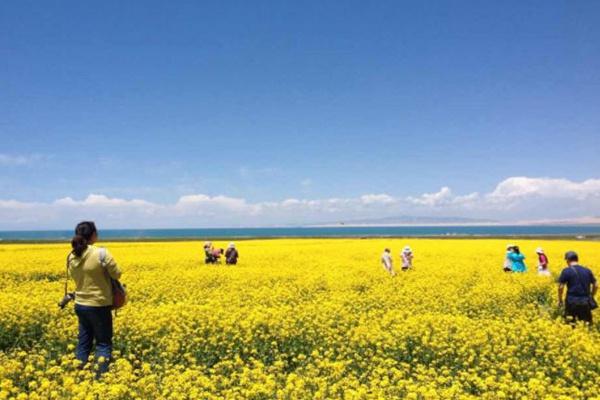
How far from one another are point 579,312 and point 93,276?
938cm

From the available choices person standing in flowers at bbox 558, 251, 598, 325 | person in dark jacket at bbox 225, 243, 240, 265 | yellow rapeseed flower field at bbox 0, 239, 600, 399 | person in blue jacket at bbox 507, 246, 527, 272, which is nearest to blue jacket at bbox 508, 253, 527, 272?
person in blue jacket at bbox 507, 246, 527, 272

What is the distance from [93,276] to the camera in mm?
6543

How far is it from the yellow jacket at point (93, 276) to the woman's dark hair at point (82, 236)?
93 mm

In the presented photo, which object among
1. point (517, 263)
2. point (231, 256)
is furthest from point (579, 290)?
point (231, 256)

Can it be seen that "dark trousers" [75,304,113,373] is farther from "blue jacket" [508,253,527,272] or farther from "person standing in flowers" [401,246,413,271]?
"blue jacket" [508,253,527,272]

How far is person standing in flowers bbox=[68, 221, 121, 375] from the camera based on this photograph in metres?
6.52

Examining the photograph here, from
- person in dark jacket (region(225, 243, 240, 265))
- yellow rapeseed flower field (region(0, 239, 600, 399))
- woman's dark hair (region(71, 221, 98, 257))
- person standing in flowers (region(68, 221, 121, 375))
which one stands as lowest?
yellow rapeseed flower field (region(0, 239, 600, 399))

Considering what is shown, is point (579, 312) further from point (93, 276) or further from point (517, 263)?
point (93, 276)

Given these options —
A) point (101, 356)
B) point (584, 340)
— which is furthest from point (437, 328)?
point (101, 356)

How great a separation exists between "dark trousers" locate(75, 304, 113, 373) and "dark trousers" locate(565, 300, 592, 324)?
8772 millimetres

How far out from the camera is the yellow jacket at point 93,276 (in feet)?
21.4

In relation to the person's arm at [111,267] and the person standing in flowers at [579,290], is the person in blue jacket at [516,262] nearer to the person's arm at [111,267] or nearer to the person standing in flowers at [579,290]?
the person standing in flowers at [579,290]

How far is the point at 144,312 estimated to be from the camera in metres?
9.81

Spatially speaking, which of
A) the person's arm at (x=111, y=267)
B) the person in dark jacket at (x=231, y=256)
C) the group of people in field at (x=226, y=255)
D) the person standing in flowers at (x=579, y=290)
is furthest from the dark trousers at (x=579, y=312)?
the group of people in field at (x=226, y=255)
